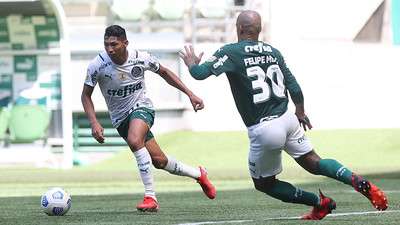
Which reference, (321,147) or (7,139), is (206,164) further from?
(7,139)

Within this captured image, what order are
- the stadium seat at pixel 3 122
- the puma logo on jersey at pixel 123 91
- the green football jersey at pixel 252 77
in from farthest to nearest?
the stadium seat at pixel 3 122
the puma logo on jersey at pixel 123 91
the green football jersey at pixel 252 77

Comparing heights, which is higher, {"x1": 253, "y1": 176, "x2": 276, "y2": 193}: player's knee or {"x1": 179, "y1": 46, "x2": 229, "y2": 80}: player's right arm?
{"x1": 179, "y1": 46, "x2": 229, "y2": 80}: player's right arm

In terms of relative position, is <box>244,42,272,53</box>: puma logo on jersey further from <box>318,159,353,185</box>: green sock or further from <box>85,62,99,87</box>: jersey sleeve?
<box>85,62,99,87</box>: jersey sleeve

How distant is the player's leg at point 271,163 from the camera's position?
9.94 metres

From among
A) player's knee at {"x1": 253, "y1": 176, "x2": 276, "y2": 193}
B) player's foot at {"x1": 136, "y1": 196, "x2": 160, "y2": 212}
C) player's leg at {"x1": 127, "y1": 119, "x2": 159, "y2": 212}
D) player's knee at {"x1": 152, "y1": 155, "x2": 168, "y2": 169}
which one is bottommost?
player's foot at {"x1": 136, "y1": 196, "x2": 160, "y2": 212}

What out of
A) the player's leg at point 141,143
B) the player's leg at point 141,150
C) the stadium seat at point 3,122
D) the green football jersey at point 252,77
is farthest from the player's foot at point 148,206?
the stadium seat at point 3,122

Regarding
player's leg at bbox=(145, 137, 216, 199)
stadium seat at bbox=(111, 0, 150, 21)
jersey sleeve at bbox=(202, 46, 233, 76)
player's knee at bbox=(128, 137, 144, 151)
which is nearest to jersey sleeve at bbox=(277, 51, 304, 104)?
jersey sleeve at bbox=(202, 46, 233, 76)

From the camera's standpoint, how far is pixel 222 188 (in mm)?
18062

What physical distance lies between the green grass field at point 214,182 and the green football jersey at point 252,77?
991 mm

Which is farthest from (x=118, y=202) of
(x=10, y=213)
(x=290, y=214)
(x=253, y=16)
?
(x=253, y=16)

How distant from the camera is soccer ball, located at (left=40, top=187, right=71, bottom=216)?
37.2ft

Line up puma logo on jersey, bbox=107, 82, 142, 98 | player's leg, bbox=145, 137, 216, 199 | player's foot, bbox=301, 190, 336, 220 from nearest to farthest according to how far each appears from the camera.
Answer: player's foot, bbox=301, 190, 336, 220 < puma logo on jersey, bbox=107, 82, 142, 98 < player's leg, bbox=145, 137, 216, 199

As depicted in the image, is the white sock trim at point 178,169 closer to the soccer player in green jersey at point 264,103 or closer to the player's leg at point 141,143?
the player's leg at point 141,143

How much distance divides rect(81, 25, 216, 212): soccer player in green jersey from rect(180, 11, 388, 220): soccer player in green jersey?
1.90m
